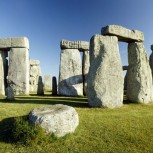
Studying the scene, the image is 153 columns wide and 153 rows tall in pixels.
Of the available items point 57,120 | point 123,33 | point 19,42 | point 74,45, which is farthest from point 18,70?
point 57,120

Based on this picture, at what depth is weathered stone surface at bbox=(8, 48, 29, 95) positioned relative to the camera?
18016mm

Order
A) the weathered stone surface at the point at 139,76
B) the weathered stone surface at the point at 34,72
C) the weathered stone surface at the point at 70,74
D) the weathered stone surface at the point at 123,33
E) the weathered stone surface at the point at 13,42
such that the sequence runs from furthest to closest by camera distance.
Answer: the weathered stone surface at the point at 34,72 → the weathered stone surface at the point at 70,74 → the weathered stone surface at the point at 13,42 → the weathered stone surface at the point at 139,76 → the weathered stone surface at the point at 123,33

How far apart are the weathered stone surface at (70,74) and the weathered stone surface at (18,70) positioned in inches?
96.2

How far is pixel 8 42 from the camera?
18094 millimetres

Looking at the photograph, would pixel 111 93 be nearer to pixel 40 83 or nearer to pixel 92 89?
pixel 92 89

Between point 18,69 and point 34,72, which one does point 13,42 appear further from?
point 34,72

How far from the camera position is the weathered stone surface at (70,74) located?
1867 centimetres

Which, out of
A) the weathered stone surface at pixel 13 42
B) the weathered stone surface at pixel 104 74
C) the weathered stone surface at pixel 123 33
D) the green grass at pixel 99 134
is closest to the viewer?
the green grass at pixel 99 134

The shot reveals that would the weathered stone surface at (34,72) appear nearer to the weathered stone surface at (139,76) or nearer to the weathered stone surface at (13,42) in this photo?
the weathered stone surface at (13,42)

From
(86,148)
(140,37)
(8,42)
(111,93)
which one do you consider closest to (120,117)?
(111,93)

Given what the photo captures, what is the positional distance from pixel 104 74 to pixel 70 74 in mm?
7585

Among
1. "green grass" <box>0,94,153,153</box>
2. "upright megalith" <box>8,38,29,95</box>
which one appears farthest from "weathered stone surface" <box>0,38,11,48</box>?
"green grass" <box>0,94,153,153</box>

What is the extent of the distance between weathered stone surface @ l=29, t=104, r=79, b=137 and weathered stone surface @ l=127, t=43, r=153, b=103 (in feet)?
18.8

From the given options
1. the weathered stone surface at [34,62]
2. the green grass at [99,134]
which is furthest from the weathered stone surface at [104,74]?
the weathered stone surface at [34,62]
